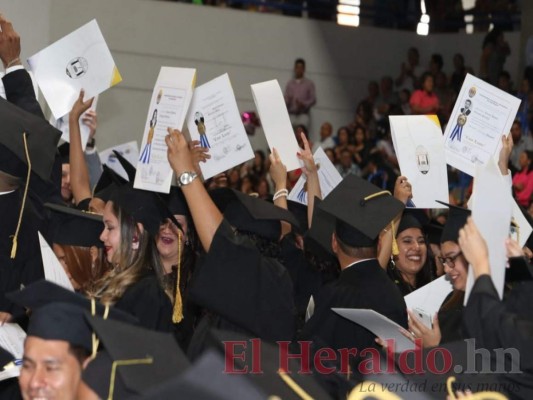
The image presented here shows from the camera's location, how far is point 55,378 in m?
3.87

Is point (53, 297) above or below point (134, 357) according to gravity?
above

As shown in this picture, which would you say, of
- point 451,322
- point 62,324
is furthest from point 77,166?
point 62,324

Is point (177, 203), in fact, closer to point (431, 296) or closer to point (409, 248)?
point (431, 296)

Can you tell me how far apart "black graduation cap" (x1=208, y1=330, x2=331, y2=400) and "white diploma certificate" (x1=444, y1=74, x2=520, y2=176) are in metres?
2.54

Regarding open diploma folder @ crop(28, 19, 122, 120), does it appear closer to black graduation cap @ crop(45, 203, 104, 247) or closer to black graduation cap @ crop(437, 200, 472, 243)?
black graduation cap @ crop(45, 203, 104, 247)

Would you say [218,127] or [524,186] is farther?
[524,186]

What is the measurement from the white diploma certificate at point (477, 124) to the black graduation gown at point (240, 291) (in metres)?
1.97

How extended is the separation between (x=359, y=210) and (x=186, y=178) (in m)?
1.04

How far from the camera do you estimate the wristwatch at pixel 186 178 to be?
5.29 metres

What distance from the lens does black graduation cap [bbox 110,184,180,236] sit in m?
5.54

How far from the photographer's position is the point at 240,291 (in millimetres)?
4914

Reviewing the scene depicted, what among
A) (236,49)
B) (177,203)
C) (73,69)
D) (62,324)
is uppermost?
(236,49)

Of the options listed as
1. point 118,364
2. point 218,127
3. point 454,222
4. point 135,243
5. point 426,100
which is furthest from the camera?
point 426,100

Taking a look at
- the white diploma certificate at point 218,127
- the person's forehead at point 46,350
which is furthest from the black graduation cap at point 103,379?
the white diploma certificate at point 218,127
